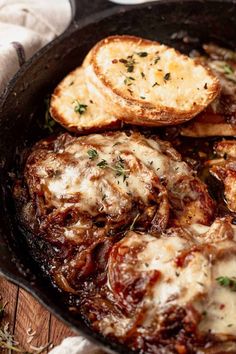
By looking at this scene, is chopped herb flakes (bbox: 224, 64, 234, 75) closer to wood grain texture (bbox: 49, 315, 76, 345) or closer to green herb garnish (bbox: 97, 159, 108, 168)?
green herb garnish (bbox: 97, 159, 108, 168)

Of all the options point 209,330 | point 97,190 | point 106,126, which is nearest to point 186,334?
point 209,330

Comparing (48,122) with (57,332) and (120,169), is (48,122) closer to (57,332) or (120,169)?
(120,169)

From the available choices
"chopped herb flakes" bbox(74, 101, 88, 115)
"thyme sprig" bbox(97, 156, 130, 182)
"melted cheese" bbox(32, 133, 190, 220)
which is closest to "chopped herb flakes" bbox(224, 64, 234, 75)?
"melted cheese" bbox(32, 133, 190, 220)

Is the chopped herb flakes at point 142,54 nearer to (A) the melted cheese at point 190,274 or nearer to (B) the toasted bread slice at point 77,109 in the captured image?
(B) the toasted bread slice at point 77,109

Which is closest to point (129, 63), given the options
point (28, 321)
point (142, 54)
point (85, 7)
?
point (142, 54)

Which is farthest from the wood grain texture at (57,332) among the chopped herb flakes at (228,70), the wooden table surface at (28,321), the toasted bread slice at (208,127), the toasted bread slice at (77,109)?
the chopped herb flakes at (228,70)

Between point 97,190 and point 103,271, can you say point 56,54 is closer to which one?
point 97,190
